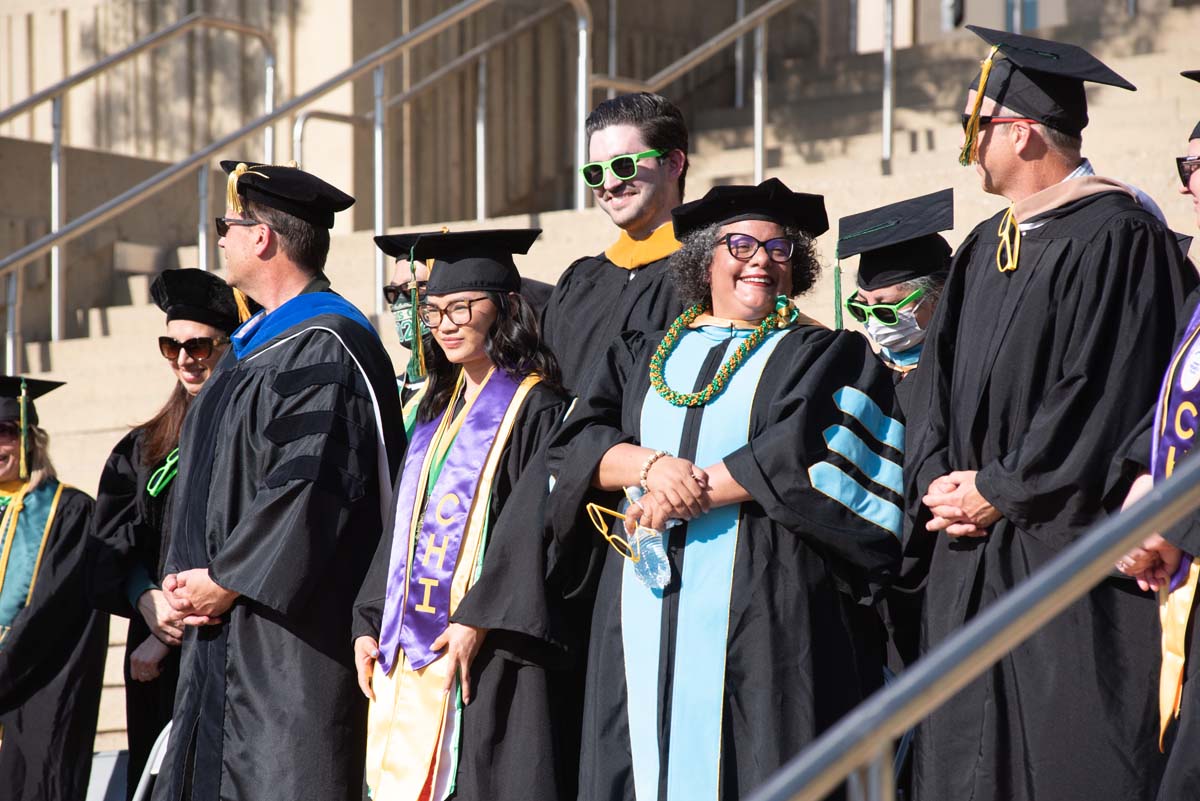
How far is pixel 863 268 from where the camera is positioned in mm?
5617

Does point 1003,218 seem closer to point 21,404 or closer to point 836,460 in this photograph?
point 836,460

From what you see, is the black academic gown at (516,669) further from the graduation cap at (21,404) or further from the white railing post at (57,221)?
the white railing post at (57,221)

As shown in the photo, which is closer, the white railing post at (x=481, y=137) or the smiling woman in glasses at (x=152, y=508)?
the smiling woman in glasses at (x=152, y=508)

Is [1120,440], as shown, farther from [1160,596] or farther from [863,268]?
[863,268]

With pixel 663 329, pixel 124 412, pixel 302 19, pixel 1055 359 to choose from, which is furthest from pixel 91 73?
pixel 1055 359

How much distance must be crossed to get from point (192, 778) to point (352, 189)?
6.19 m

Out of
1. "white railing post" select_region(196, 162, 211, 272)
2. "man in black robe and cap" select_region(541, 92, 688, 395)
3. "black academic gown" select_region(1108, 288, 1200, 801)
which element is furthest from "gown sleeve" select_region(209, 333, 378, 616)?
"white railing post" select_region(196, 162, 211, 272)

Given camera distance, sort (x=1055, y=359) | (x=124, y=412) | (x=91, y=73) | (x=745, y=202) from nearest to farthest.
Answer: (x=1055, y=359), (x=745, y=202), (x=124, y=412), (x=91, y=73)

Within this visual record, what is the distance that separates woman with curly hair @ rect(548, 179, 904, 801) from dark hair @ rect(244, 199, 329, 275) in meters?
1.27

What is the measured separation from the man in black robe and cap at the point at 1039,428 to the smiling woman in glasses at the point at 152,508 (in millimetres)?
2746

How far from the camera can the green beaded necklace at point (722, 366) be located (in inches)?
182

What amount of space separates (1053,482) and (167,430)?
11.1 feet

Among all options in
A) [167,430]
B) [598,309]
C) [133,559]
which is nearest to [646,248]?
[598,309]

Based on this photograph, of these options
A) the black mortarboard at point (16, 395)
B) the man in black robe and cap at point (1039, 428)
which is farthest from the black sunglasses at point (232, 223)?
the man in black robe and cap at point (1039, 428)
